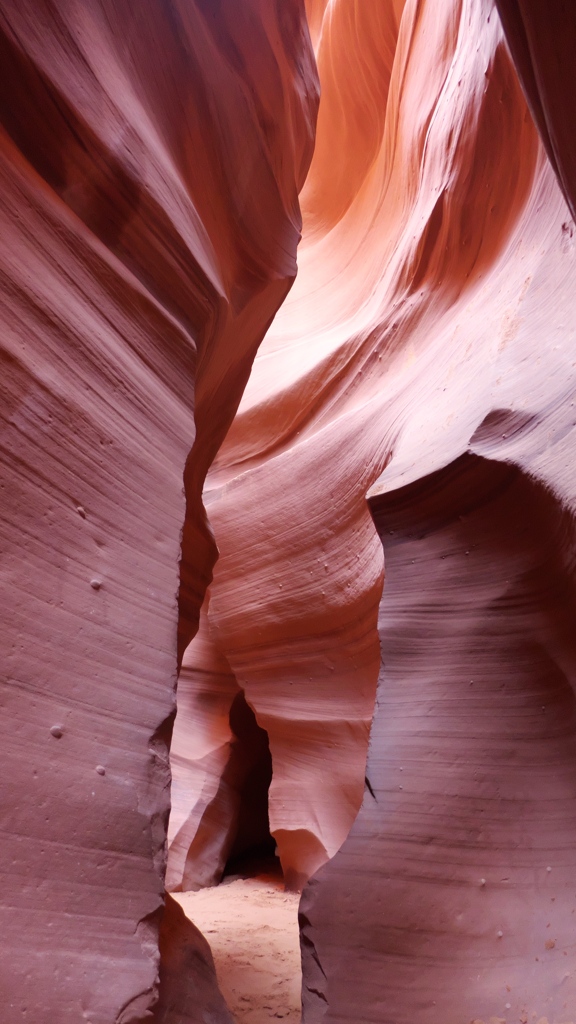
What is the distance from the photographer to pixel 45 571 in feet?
5.75

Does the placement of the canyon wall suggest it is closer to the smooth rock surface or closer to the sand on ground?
the smooth rock surface

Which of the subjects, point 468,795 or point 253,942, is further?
point 253,942

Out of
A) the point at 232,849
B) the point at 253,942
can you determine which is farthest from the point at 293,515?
the point at 232,849

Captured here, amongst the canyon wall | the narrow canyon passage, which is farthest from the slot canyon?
the narrow canyon passage

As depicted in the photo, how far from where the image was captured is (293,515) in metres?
4.65

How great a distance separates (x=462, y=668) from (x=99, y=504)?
4.51 feet

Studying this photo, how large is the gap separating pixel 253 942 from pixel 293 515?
2.37 metres

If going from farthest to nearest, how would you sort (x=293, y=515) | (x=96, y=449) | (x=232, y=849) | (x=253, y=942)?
(x=232, y=849)
(x=293, y=515)
(x=253, y=942)
(x=96, y=449)

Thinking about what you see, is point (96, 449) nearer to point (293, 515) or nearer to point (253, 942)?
point (293, 515)

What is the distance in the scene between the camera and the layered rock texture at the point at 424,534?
7.26 ft

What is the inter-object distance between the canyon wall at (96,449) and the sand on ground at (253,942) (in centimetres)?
93

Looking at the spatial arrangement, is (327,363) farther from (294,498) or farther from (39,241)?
(39,241)

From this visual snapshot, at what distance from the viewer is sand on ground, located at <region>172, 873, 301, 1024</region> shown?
2840 mm

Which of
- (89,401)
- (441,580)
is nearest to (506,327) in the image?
(441,580)
